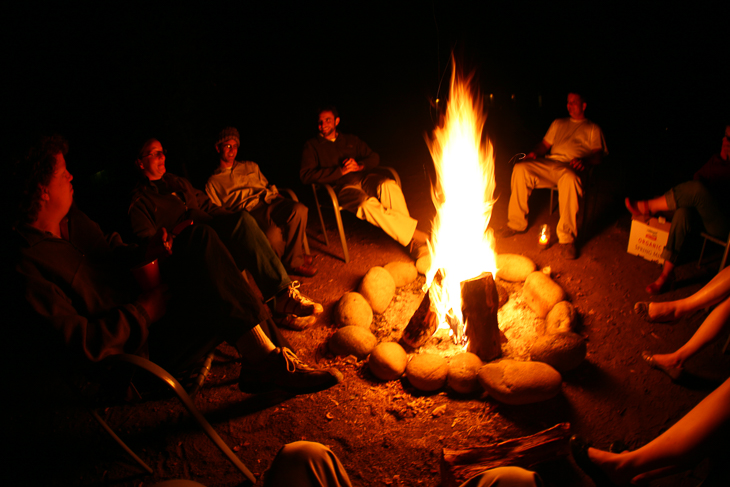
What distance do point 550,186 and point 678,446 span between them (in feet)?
9.67

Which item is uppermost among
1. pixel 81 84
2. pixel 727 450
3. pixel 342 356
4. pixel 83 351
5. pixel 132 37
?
pixel 132 37

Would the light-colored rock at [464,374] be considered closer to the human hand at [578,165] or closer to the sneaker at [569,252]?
the sneaker at [569,252]

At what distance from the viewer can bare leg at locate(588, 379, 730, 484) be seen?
4.51 feet

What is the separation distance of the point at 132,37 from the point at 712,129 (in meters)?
7.60

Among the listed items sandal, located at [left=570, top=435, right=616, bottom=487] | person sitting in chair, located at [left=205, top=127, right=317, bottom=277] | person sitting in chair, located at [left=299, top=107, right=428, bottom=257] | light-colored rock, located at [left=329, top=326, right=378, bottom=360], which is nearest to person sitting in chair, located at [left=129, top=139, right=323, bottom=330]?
light-colored rock, located at [left=329, top=326, right=378, bottom=360]

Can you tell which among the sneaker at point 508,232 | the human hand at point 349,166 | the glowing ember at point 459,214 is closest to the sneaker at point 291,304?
the glowing ember at point 459,214

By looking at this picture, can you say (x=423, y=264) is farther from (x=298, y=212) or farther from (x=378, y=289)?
(x=298, y=212)

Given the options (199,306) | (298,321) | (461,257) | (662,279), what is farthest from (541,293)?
(199,306)

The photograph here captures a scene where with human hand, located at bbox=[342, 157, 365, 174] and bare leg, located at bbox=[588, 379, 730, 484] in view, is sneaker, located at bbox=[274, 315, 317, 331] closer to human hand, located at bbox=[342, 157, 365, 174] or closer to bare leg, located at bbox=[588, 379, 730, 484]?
human hand, located at bbox=[342, 157, 365, 174]

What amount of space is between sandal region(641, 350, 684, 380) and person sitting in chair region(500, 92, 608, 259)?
1.25 metres

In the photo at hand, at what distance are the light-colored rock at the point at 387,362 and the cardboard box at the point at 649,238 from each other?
2.35 m

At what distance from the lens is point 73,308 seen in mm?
1666

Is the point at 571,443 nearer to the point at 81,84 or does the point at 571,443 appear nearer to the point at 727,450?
the point at 727,450

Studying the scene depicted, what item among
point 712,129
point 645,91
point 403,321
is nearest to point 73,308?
point 403,321
